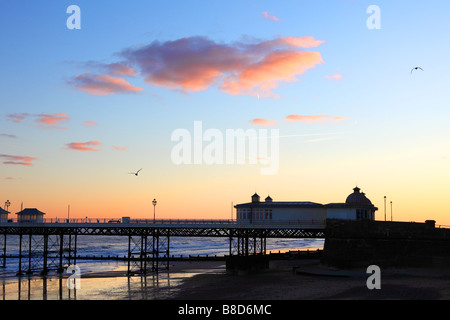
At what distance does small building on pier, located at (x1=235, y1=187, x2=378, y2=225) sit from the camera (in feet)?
238

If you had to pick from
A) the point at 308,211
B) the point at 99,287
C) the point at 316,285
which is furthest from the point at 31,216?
the point at 316,285

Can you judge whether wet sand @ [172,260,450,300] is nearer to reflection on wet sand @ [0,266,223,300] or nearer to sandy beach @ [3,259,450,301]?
sandy beach @ [3,259,450,301]

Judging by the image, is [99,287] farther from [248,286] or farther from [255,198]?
[255,198]

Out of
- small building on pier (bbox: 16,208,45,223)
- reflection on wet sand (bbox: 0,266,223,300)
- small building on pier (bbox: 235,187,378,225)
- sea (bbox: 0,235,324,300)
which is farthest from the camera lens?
small building on pier (bbox: 16,208,45,223)

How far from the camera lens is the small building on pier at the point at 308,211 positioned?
72562 millimetres

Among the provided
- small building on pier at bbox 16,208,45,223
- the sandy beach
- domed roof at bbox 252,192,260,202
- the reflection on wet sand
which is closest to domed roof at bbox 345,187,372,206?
the sandy beach

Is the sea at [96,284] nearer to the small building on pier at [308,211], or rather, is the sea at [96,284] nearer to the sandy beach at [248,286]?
the sandy beach at [248,286]

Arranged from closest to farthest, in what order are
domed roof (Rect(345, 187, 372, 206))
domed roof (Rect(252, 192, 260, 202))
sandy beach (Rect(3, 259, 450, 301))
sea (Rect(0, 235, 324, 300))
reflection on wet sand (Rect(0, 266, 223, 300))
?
sandy beach (Rect(3, 259, 450, 301)) < reflection on wet sand (Rect(0, 266, 223, 300)) < sea (Rect(0, 235, 324, 300)) < domed roof (Rect(345, 187, 372, 206)) < domed roof (Rect(252, 192, 260, 202))

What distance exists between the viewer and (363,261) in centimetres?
6406

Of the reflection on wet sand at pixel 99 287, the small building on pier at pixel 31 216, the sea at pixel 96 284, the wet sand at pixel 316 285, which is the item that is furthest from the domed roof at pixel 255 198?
the small building on pier at pixel 31 216
